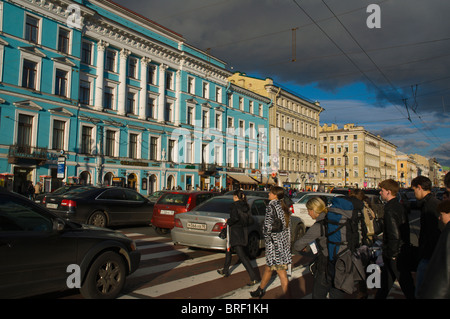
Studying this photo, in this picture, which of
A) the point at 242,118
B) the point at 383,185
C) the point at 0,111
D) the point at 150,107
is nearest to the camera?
the point at 383,185

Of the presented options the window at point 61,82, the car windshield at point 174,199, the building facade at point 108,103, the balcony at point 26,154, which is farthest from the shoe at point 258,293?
the window at point 61,82

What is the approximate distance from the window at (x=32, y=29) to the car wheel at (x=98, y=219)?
19286 millimetres

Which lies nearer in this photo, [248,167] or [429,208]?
[429,208]

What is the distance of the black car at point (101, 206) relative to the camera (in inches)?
481

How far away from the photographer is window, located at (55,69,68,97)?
28.2 metres

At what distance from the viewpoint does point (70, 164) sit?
28.7 metres

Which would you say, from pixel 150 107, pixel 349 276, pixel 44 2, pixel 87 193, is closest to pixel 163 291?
pixel 349 276

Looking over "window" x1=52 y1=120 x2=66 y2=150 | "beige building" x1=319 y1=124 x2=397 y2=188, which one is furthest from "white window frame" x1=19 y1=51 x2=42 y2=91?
"beige building" x1=319 y1=124 x2=397 y2=188

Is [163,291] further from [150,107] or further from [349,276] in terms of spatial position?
[150,107]

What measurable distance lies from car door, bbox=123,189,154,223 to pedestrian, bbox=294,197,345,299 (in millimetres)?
10485

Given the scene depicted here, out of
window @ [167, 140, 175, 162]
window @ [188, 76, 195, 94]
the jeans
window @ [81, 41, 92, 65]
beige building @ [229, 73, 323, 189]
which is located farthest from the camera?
beige building @ [229, 73, 323, 189]

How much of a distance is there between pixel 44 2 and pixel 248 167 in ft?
104

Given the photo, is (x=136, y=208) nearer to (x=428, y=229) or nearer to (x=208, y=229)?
(x=208, y=229)

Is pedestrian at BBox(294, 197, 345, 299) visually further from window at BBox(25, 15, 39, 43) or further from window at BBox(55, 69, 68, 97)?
window at BBox(55, 69, 68, 97)
